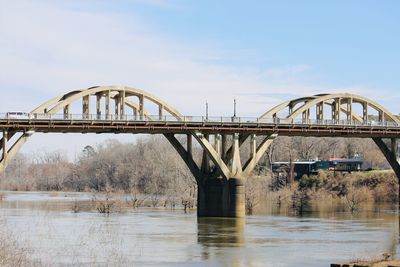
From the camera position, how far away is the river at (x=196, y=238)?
38250 millimetres

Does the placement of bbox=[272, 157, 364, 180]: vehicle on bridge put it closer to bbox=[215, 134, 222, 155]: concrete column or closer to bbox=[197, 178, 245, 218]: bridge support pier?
bbox=[197, 178, 245, 218]: bridge support pier

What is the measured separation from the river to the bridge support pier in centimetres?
137

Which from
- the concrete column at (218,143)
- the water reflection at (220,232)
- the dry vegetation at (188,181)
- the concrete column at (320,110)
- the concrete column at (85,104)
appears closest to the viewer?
the water reflection at (220,232)

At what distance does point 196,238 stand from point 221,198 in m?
20.5

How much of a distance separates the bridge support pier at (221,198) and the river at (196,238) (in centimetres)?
137

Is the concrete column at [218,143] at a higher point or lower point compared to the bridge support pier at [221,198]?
higher

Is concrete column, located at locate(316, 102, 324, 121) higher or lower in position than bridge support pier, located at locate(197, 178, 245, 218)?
higher

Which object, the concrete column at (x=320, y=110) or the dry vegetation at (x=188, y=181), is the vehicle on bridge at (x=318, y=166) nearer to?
the dry vegetation at (x=188, y=181)

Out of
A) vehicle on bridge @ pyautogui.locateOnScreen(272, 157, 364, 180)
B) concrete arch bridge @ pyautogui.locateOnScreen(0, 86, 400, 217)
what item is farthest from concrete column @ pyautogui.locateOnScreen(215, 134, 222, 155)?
vehicle on bridge @ pyautogui.locateOnScreen(272, 157, 364, 180)

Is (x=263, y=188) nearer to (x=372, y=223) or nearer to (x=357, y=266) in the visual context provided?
(x=372, y=223)

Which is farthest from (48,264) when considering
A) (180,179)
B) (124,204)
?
(180,179)

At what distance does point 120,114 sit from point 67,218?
10980 mm

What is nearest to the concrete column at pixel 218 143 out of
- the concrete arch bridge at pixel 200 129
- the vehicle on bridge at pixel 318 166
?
the concrete arch bridge at pixel 200 129

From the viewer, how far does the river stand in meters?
38.2
